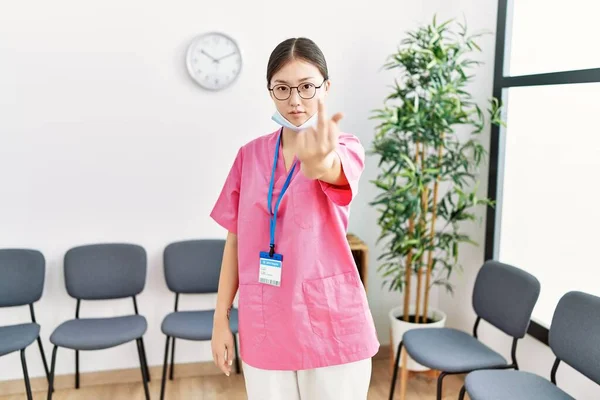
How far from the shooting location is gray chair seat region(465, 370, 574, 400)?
1.84 meters

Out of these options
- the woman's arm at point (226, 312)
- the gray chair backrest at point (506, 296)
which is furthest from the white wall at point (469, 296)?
the woman's arm at point (226, 312)

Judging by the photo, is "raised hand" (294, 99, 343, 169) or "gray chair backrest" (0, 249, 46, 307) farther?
"gray chair backrest" (0, 249, 46, 307)

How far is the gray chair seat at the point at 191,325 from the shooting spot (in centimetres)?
256

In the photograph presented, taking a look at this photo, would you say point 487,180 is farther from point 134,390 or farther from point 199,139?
point 134,390

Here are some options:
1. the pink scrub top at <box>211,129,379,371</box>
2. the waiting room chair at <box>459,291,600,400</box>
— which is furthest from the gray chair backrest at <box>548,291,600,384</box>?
the pink scrub top at <box>211,129,379,371</box>

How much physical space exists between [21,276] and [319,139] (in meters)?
2.38

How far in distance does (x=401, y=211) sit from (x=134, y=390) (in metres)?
1.80

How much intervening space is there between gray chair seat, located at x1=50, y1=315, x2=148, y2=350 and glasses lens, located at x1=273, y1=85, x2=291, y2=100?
1777mm

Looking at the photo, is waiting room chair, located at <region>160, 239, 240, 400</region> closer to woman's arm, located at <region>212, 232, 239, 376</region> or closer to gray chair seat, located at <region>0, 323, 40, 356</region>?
gray chair seat, located at <region>0, 323, 40, 356</region>

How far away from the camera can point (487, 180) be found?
2.87 meters

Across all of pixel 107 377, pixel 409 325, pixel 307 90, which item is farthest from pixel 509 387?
pixel 107 377

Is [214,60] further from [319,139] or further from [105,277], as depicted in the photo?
[319,139]

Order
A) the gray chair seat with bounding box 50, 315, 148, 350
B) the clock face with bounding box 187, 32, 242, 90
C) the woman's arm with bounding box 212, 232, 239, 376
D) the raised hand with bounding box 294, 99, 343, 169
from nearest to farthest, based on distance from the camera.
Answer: the raised hand with bounding box 294, 99, 343, 169 < the woman's arm with bounding box 212, 232, 239, 376 < the gray chair seat with bounding box 50, 315, 148, 350 < the clock face with bounding box 187, 32, 242, 90

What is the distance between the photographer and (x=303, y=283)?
4.08ft
